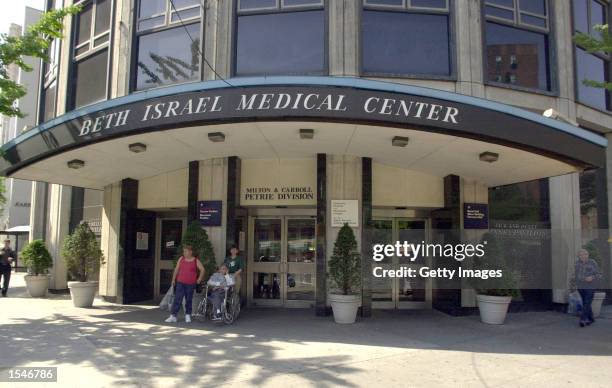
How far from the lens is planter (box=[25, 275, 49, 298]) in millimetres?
13328

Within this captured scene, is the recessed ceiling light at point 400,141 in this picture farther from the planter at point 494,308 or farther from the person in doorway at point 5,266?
the person in doorway at point 5,266

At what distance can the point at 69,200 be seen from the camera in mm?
15133

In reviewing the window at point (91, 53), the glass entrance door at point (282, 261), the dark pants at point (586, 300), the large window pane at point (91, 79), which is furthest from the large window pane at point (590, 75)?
the large window pane at point (91, 79)

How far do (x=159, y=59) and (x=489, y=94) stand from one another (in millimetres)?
7988

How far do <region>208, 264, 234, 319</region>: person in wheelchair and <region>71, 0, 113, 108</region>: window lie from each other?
21.3ft

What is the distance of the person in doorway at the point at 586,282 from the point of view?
30.8 ft

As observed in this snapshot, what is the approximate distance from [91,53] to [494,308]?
12316 millimetres

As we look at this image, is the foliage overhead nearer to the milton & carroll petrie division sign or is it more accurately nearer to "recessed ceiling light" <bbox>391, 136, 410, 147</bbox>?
the milton & carroll petrie division sign

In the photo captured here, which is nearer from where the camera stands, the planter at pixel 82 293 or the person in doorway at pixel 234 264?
the person in doorway at pixel 234 264

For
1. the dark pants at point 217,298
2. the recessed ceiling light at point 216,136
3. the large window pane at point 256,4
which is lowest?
the dark pants at point 217,298

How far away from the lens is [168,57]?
11.8 metres

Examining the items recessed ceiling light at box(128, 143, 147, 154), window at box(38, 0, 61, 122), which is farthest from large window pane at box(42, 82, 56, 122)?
recessed ceiling light at box(128, 143, 147, 154)

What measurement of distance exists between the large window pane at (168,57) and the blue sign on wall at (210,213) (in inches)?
117

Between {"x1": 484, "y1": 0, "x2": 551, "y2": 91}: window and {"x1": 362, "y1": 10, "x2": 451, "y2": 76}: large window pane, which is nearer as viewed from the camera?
{"x1": 362, "y1": 10, "x2": 451, "y2": 76}: large window pane
